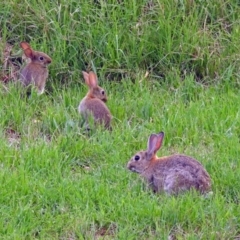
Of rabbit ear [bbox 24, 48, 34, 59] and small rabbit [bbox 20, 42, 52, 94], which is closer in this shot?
small rabbit [bbox 20, 42, 52, 94]

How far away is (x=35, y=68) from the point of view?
850 cm

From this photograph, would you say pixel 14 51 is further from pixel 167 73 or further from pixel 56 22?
pixel 167 73

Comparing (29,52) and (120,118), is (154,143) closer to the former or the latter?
(120,118)

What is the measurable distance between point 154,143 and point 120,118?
1.18 meters

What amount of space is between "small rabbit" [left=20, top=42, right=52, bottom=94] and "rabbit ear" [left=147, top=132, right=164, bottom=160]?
1911 millimetres

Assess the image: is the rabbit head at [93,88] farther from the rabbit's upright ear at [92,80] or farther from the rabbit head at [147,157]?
the rabbit head at [147,157]

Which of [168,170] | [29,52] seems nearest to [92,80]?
[29,52]

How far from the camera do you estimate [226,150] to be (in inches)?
Result: 277

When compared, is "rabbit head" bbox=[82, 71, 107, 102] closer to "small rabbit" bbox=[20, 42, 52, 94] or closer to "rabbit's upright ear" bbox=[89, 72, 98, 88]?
"rabbit's upright ear" bbox=[89, 72, 98, 88]

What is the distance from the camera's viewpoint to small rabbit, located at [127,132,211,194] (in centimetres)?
631

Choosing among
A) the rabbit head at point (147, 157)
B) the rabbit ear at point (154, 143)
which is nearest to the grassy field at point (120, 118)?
the rabbit head at point (147, 157)

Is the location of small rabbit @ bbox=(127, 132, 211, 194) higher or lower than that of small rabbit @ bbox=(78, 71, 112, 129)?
higher

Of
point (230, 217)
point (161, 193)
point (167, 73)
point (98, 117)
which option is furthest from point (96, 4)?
point (230, 217)

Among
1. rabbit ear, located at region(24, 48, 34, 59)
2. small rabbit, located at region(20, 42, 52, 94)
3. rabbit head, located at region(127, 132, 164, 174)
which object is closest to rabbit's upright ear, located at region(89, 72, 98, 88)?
small rabbit, located at region(20, 42, 52, 94)
